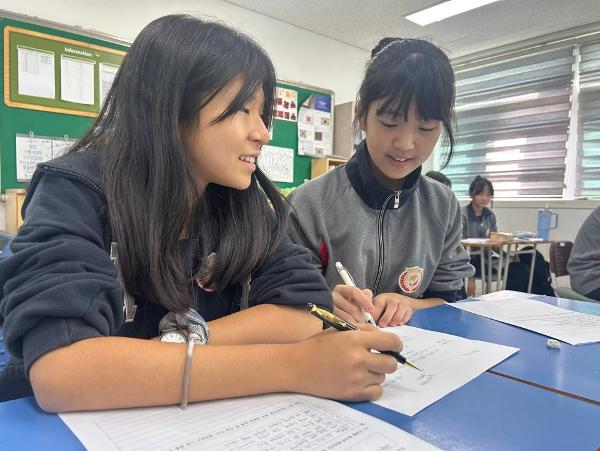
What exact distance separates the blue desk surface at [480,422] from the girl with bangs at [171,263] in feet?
0.11

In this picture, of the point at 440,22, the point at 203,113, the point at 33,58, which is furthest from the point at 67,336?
the point at 440,22

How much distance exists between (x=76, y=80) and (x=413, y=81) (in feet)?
8.36

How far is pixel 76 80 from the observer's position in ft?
9.43

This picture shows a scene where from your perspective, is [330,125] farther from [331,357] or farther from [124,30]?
[331,357]

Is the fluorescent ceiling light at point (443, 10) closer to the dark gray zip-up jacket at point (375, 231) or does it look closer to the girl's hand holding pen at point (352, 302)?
the dark gray zip-up jacket at point (375, 231)

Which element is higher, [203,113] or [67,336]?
[203,113]

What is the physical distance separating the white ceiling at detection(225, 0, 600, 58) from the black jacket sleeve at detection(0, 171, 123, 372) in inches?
144

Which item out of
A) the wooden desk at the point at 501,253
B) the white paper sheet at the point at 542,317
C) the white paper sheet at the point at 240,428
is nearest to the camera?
the white paper sheet at the point at 240,428

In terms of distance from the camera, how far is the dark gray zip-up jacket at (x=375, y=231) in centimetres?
124

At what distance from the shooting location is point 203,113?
71 cm

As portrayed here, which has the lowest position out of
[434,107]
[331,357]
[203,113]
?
[331,357]

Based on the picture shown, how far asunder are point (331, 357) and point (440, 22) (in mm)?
4323

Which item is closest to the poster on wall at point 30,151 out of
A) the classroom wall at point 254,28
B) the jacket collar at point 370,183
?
the classroom wall at point 254,28

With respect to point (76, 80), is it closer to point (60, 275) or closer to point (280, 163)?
point (280, 163)
